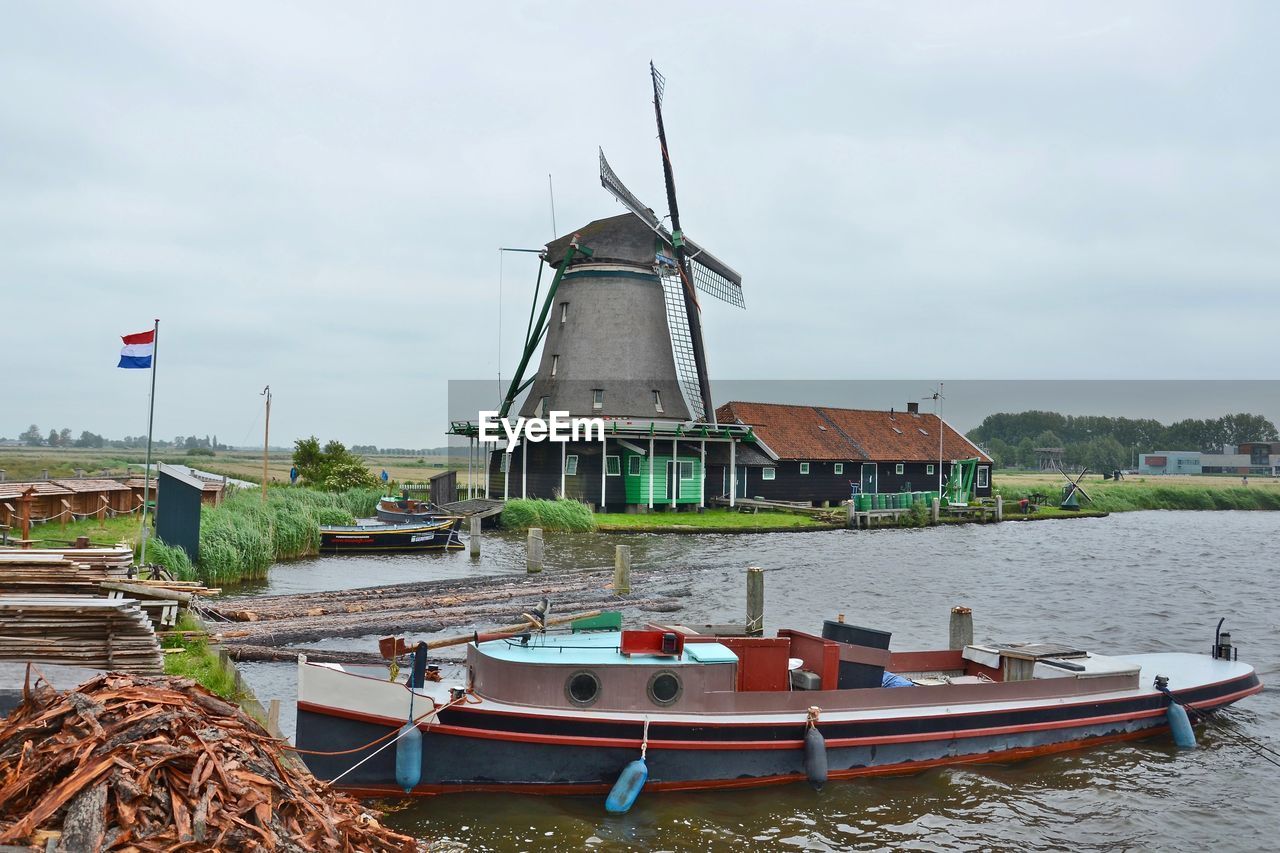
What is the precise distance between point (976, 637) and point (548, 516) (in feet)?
66.8

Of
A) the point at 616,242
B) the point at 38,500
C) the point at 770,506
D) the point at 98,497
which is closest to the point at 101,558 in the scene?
the point at 38,500

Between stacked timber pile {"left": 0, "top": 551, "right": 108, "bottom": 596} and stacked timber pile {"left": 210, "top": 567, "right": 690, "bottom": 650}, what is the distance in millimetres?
3506

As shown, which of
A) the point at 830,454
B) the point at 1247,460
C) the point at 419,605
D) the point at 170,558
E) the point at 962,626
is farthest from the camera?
the point at 1247,460

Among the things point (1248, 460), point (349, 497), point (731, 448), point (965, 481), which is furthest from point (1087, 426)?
point (349, 497)

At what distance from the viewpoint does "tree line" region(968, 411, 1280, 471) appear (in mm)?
155500

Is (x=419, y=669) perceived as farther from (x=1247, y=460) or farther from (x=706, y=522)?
(x=1247, y=460)

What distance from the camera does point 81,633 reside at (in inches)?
412

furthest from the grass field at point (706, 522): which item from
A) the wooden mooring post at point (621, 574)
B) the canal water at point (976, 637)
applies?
the wooden mooring post at point (621, 574)

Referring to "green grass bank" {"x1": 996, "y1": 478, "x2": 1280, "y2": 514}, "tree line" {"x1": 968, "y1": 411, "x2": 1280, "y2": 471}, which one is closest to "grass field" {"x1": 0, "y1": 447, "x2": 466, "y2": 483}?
"green grass bank" {"x1": 996, "y1": 478, "x2": 1280, "y2": 514}

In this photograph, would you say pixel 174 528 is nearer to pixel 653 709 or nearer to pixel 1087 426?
pixel 653 709

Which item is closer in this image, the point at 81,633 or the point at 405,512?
the point at 81,633

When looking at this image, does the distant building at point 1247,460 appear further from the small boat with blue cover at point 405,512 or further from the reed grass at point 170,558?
the reed grass at point 170,558

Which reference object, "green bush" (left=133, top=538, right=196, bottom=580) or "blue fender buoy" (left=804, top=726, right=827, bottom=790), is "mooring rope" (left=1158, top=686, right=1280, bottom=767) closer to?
"blue fender buoy" (left=804, top=726, right=827, bottom=790)

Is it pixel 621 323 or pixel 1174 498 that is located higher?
pixel 621 323
